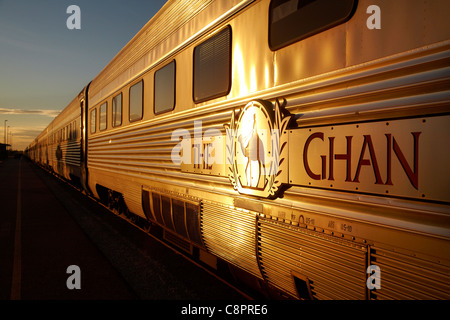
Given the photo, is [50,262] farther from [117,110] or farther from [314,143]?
[314,143]

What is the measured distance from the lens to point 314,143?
2191mm

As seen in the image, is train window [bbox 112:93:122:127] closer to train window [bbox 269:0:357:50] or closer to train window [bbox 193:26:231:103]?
train window [bbox 193:26:231:103]

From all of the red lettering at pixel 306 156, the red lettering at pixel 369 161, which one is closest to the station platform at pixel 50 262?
the red lettering at pixel 306 156

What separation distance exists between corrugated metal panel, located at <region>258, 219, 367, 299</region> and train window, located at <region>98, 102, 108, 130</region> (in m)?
5.89

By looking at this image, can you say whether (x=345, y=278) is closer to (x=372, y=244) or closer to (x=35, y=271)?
(x=372, y=244)

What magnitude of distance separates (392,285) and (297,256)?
699 mm

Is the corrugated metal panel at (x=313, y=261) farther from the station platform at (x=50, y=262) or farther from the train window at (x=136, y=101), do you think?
the train window at (x=136, y=101)

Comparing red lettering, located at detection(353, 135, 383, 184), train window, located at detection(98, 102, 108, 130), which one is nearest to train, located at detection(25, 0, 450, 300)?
red lettering, located at detection(353, 135, 383, 184)

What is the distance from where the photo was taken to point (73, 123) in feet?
39.2

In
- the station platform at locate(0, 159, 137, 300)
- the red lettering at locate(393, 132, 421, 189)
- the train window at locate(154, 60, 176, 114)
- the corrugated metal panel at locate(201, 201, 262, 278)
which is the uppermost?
the train window at locate(154, 60, 176, 114)

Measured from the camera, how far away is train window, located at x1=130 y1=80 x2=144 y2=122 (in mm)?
5367

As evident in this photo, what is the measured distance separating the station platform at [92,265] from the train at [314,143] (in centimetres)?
63

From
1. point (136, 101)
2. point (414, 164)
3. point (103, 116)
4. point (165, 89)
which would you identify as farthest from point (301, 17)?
point (103, 116)
